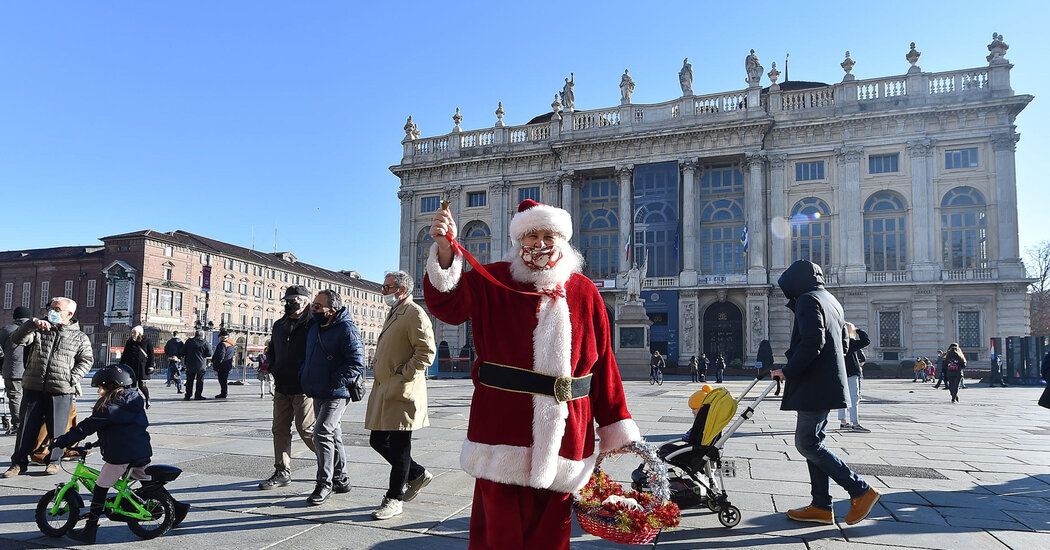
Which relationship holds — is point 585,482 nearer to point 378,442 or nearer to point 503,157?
point 378,442

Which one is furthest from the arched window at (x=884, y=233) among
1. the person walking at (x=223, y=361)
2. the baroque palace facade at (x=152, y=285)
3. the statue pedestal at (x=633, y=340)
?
the baroque palace facade at (x=152, y=285)

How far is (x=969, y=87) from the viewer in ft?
114

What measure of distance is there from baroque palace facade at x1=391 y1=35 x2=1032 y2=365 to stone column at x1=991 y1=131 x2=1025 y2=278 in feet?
0.21

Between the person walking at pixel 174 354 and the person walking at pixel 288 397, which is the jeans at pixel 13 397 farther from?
the person walking at pixel 174 354

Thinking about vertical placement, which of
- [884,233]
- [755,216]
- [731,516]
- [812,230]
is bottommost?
[731,516]

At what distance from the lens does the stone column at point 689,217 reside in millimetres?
38188

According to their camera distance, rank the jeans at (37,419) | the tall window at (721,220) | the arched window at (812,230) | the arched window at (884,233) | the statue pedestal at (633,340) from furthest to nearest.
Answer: the tall window at (721,220), the arched window at (812,230), the arched window at (884,233), the statue pedestal at (633,340), the jeans at (37,419)

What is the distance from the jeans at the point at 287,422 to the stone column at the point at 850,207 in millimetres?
35548

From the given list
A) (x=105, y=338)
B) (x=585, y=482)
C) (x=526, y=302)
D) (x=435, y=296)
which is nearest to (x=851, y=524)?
(x=585, y=482)

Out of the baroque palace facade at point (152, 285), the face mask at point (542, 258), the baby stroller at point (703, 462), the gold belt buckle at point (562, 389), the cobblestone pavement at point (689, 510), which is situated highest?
the baroque palace facade at point (152, 285)

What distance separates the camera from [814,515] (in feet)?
15.5

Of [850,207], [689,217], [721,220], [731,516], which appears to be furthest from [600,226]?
[731,516]

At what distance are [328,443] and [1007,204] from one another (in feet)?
127

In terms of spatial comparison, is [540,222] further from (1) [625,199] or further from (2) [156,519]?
(1) [625,199]
